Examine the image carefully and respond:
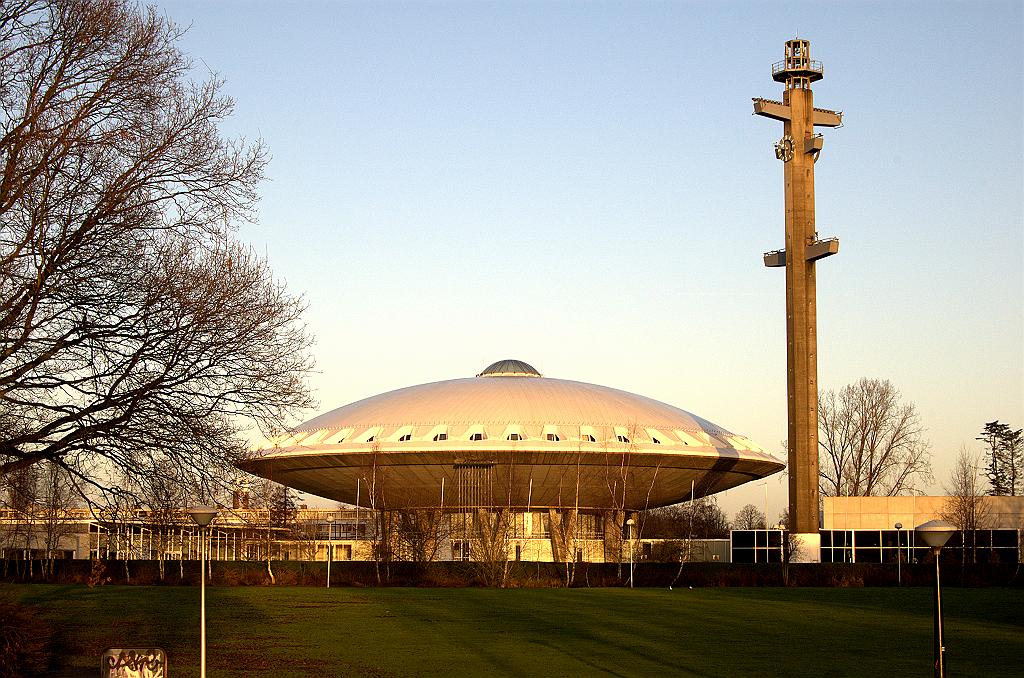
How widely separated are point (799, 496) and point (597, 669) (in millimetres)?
47110

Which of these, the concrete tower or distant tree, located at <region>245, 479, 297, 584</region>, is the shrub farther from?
the concrete tower

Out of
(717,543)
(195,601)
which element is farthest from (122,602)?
(717,543)

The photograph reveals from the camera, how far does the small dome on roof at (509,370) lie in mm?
78250

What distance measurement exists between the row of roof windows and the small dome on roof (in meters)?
12.8

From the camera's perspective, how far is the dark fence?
48875 mm

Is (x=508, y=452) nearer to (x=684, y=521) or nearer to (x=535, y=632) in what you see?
(x=684, y=521)

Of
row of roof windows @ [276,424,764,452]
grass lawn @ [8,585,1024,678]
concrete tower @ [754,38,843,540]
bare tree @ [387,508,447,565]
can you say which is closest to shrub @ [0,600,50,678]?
grass lawn @ [8,585,1024,678]

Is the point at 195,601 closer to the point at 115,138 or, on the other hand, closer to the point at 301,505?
the point at 115,138

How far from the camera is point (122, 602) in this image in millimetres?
35938

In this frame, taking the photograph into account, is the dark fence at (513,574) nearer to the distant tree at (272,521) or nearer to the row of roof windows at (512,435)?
the distant tree at (272,521)

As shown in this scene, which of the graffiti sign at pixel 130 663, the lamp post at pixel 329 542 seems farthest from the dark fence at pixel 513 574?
the graffiti sign at pixel 130 663

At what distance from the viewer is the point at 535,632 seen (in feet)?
90.8

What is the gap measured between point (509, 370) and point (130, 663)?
2466 inches

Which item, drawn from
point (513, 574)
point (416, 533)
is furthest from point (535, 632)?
point (416, 533)
